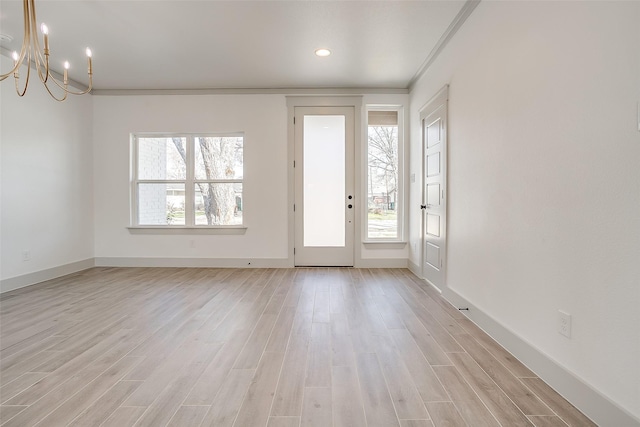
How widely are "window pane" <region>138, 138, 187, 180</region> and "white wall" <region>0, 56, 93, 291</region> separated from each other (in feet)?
2.47

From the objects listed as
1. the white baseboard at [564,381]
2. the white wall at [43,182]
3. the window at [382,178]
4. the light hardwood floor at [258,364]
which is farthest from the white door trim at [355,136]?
the white wall at [43,182]

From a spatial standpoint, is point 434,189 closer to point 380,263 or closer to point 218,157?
point 380,263

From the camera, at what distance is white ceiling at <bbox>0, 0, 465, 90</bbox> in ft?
9.70

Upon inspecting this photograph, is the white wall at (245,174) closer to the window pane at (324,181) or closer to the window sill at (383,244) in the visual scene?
the window sill at (383,244)

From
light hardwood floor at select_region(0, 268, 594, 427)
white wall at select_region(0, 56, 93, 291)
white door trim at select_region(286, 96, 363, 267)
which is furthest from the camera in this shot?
white door trim at select_region(286, 96, 363, 267)

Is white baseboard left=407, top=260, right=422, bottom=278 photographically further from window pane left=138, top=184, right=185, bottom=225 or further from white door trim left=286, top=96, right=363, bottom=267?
window pane left=138, top=184, right=185, bottom=225

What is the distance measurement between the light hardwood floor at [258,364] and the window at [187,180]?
71.1 inches

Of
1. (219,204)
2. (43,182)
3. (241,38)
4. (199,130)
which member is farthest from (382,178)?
(43,182)

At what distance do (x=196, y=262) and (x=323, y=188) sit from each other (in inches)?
90.3

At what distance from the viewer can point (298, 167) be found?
16.8 feet

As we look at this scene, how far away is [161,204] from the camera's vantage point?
529cm

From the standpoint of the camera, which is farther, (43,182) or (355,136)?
(355,136)

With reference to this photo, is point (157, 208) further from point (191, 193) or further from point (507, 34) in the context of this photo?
point (507, 34)

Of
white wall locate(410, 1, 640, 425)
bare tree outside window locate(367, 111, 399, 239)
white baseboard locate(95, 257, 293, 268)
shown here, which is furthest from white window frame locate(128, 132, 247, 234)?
white wall locate(410, 1, 640, 425)
